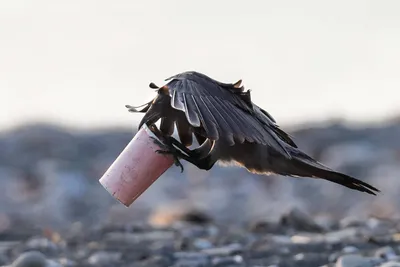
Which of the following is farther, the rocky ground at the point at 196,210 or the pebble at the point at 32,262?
the rocky ground at the point at 196,210

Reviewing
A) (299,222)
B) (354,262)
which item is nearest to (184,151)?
(354,262)

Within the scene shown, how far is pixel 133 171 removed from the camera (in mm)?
5062

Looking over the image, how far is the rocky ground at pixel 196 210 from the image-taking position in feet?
20.9

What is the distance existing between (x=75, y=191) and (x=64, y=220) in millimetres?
1955

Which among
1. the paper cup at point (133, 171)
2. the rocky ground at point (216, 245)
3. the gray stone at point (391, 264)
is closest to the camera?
the paper cup at point (133, 171)

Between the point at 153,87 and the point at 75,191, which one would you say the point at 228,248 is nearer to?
the point at 153,87

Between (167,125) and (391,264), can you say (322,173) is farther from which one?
(167,125)

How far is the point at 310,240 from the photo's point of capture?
668cm

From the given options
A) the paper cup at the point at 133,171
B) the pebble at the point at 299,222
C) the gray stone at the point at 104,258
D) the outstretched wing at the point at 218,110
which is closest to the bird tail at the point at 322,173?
the outstretched wing at the point at 218,110

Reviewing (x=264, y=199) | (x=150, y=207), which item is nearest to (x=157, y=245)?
(x=150, y=207)

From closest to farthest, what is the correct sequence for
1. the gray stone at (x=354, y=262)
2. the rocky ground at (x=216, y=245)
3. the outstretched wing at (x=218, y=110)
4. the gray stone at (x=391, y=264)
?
the outstretched wing at (x=218, y=110) → the gray stone at (x=391, y=264) → the gray stone at (x=354, y=262) → the rocky ground at (x=216, y=245)

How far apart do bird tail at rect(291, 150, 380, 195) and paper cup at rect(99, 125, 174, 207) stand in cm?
74

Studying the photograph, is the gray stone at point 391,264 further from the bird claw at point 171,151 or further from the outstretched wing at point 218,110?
the bird claw at point 171,151

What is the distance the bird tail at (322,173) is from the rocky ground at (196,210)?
0.40 metres
